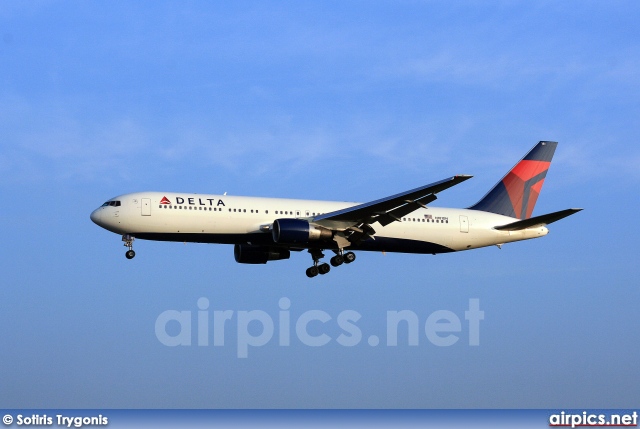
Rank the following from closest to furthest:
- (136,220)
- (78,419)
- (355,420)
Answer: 1. (78,419)
2. (136,220)
3. (355,420)

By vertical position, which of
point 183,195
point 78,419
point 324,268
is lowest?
point 78,419

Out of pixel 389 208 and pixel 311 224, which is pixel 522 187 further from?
pixel 311 224

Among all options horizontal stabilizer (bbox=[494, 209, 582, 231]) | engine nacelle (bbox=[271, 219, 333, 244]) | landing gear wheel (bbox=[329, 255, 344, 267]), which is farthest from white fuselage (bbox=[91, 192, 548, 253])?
horizontal stabilizer (bbox=[494, 209, 582, 231])

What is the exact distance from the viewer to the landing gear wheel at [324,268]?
4850 centimetres

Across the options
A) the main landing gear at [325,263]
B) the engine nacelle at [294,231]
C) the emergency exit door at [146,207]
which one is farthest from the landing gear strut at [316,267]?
the emergency exit door at [146,207]

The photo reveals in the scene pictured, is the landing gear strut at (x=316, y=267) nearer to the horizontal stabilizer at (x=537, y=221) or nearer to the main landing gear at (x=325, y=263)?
the main landing gear at (x=325, y=263)

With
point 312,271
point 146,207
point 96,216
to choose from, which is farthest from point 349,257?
point 96,216

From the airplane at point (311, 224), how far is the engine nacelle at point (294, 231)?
0.05 meters

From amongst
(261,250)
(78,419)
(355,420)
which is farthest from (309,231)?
(355,420)

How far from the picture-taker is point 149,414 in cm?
9331

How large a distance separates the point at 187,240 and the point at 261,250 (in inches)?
214

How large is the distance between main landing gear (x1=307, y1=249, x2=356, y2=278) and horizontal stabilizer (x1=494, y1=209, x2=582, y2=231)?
30.5ft

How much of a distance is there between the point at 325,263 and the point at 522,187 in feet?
47.8

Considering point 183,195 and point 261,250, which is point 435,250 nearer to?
point 261,250
